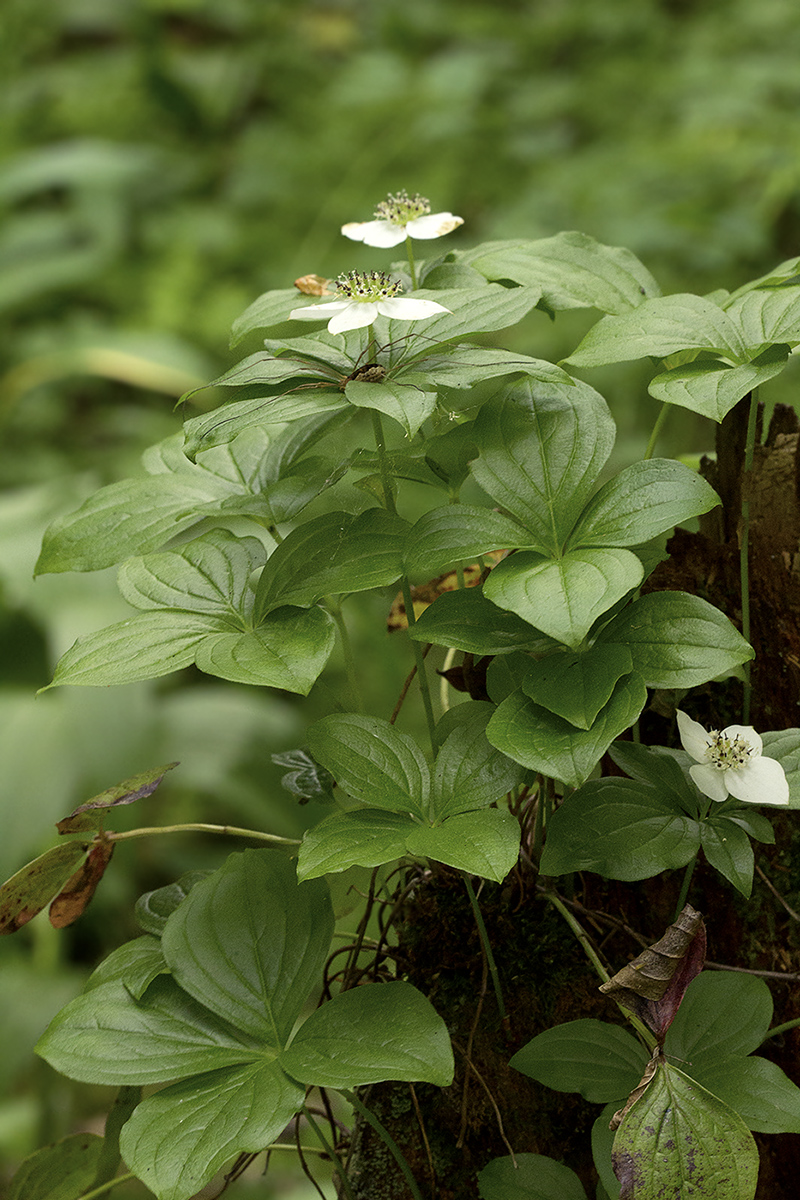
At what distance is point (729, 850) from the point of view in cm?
68

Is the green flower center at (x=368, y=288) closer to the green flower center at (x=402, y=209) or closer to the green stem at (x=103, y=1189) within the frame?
the green flower center at (x=402, y=209)

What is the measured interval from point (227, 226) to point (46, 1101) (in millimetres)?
2565

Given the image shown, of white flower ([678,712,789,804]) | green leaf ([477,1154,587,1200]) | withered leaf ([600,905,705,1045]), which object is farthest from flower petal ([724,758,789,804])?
green leaf ([477,1154,587,1200])

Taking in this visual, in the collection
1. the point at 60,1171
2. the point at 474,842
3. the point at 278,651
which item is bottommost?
the point at 60,1171

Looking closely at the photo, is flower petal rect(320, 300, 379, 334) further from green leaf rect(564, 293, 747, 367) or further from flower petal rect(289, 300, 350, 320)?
green leaf rect(564, 293, 747, 367)

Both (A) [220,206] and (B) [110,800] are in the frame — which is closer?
(B) [110,800]

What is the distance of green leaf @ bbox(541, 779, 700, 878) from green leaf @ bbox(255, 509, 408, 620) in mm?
207

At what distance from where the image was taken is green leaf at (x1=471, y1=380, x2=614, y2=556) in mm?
685

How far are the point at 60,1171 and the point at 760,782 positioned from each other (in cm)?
65

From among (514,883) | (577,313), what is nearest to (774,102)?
(577,313)

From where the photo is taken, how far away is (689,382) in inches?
27.0

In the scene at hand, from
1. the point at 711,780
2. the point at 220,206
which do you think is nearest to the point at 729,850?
the point at 711,780

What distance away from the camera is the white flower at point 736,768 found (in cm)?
66

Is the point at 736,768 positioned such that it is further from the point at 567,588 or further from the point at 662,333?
the point at 662,333
